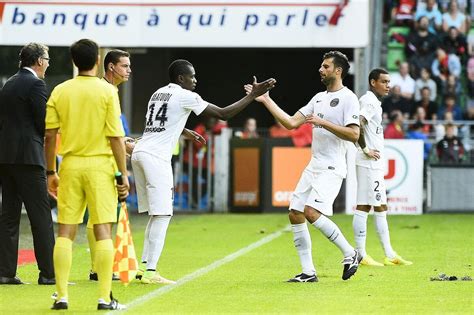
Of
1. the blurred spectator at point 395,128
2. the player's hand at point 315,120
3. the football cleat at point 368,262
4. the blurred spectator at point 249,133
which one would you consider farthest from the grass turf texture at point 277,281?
the blurred spectator at point 249,133

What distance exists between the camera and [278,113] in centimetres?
1160

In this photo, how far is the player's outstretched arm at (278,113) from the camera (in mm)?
11453

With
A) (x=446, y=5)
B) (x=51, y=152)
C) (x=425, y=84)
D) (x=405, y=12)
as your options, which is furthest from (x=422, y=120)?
(x=51, y=152)

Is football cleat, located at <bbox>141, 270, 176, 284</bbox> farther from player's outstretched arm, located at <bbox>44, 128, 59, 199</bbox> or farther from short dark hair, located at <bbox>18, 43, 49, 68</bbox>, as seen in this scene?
short dark hair, located at <bbox>18, 43, 49, 68</bbox>

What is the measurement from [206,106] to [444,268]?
3422mm

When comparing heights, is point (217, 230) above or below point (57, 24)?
below

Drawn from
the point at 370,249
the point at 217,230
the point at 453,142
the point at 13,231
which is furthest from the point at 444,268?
the point at 453,142

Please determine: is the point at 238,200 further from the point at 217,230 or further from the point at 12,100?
the point at 12,100

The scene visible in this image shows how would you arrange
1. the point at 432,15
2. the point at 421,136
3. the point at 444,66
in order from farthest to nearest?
the point at 432,15 < the point at 444,66 < the point at 421,136

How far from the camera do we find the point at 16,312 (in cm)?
967

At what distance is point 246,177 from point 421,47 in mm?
6076

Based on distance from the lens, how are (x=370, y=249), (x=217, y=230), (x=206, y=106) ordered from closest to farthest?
(x=206, y=106), (x=370, y=249), (x=217, y=230)

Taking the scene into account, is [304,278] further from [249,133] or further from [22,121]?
[249,133]

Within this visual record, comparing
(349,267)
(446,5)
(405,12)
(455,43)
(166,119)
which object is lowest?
(349,267)
